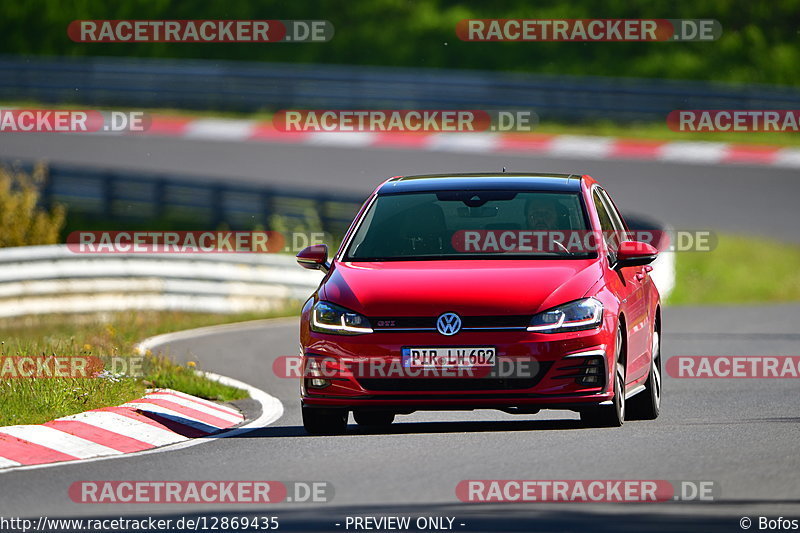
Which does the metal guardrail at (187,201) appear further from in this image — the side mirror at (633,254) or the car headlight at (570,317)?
the car headlight at (570,317)

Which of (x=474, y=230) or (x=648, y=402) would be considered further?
(x=648, y=402)

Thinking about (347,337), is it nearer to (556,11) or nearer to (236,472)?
(236,472)

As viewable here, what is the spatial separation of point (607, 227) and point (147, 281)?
11.7 meters

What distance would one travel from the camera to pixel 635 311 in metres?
11.6

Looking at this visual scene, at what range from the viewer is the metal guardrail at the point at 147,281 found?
2170 cm

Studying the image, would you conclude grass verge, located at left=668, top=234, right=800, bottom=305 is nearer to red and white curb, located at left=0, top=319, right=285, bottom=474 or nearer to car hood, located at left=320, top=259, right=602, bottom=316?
red and white curb, located at left=0, top=319, right=285, bottom=474

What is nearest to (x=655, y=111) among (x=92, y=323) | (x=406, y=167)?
(x=406, y=167)

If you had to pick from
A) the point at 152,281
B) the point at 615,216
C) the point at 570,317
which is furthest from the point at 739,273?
the point at 570,317

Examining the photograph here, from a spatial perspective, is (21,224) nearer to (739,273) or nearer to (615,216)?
(739,273)

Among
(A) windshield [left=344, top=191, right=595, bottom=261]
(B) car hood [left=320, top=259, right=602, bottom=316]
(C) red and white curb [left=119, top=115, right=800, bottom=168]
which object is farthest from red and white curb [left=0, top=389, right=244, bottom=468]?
(C) red and white curb [left=119, top=115, right=800, bottom=168]

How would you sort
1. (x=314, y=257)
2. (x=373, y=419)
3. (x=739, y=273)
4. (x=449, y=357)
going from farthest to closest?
(x=739, y=273) → (x=373, y=419) → (x=314, y=257) → (x=449, y=357)

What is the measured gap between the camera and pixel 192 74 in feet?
125

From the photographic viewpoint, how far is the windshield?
11.2 meters

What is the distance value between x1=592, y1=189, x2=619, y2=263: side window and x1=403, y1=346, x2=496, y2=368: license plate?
1491 millimetres
